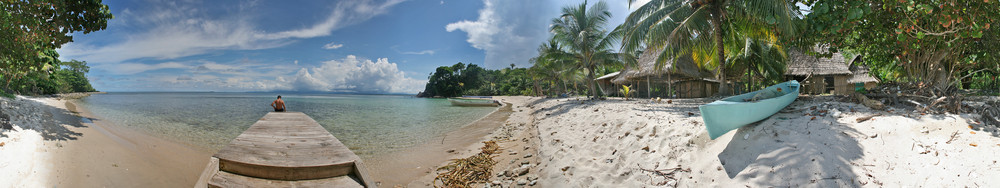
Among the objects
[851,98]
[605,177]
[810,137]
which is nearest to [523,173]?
[605,177]

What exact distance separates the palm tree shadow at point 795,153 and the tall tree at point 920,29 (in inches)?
65.7

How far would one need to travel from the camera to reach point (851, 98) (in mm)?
4984

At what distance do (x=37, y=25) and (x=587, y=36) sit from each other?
51.8ft

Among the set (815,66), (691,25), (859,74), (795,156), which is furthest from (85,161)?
(859,74)

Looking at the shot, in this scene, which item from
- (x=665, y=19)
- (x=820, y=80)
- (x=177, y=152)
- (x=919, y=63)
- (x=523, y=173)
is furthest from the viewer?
(x=820, y=80)

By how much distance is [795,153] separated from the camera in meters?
2.89

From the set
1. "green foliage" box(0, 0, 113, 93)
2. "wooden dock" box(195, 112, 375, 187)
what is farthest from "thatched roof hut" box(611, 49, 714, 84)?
"green foliage" box(0, 0, 113, 93)

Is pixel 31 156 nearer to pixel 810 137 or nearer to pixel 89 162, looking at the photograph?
pixel 89 162

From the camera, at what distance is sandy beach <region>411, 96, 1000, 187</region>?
2.50 m

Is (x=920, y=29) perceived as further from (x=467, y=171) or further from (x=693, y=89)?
(x=693, y=89)

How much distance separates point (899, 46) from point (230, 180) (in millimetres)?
9134

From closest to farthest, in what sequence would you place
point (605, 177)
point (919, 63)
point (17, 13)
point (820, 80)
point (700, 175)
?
point (700, 175)
point (605, 177)
point (919, 63)
point (17, 13)
point (820, 80)

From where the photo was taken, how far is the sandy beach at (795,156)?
8.19 feet

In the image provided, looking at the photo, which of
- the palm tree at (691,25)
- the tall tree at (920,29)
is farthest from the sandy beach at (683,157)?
the palm tree at (691,25)
